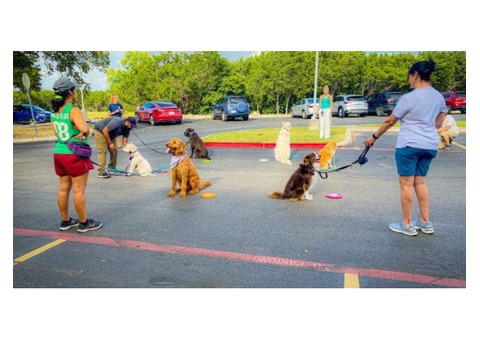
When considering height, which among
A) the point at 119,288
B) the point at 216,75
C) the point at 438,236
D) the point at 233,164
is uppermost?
the point at 216,75

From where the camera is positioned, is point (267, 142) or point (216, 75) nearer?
point (267, 142)

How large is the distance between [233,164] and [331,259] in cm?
621

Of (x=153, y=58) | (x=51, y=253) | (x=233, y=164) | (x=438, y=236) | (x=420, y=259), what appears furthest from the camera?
(x=153, y=58)

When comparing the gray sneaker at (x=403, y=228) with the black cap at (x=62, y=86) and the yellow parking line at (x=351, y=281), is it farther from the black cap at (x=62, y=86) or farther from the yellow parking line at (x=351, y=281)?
the black cap at (x=62, y=86)

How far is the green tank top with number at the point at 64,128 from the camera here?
401 centimetres

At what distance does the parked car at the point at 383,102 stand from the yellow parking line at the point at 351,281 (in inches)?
965

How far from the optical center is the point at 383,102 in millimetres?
25875

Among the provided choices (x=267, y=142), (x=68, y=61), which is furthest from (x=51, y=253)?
(x=68, y=61)

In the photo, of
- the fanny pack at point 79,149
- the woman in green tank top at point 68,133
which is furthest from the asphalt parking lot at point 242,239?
the fanny pack at point 79,149

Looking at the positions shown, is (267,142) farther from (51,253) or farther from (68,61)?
(68,61)

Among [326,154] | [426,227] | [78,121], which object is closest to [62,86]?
[78,121]

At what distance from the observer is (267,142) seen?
42.6ft

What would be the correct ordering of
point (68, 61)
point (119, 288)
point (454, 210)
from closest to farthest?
point (119, 288)
point (454, 210)
point (68, 61)

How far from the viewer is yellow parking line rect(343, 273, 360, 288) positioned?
10.1 ft
